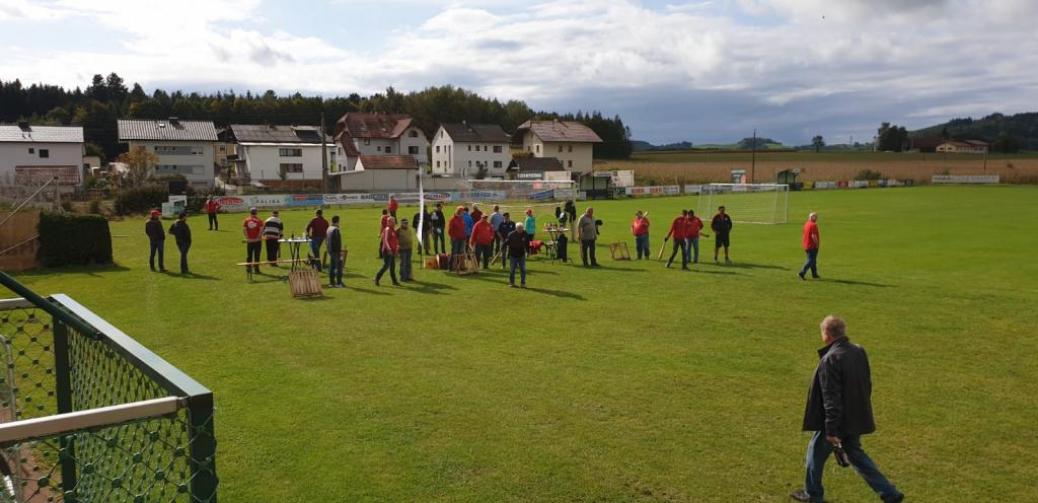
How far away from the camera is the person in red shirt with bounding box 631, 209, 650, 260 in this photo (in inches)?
920

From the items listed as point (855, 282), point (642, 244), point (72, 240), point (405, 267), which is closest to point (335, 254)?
point (405, 267)

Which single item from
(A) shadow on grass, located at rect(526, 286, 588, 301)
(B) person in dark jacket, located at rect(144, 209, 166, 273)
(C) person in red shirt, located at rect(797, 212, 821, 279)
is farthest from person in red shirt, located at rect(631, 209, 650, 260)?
(B) person in dark jacket, located at rect(144, 209, 166, 273)

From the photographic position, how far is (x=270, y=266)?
72.9 ft

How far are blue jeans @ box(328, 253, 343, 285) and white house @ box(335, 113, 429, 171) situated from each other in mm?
71205

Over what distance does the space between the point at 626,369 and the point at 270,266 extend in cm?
1442

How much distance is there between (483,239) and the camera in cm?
2148

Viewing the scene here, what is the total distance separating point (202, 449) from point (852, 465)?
5865 millimetres

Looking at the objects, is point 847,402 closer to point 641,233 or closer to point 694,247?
point 694,247

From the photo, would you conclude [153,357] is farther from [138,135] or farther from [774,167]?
[774,167]

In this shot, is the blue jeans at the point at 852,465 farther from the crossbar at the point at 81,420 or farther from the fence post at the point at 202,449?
the crossbar at the point at 81,420

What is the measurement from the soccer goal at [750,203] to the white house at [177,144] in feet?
149

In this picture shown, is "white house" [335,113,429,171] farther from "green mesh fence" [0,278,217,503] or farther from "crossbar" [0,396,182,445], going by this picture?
"crossbar" [0,396,182,445]

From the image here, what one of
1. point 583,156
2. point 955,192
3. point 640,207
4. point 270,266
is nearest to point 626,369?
point 270,266

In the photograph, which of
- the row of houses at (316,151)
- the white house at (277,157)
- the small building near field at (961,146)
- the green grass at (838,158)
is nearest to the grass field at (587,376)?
the row of houses at (316,151)
